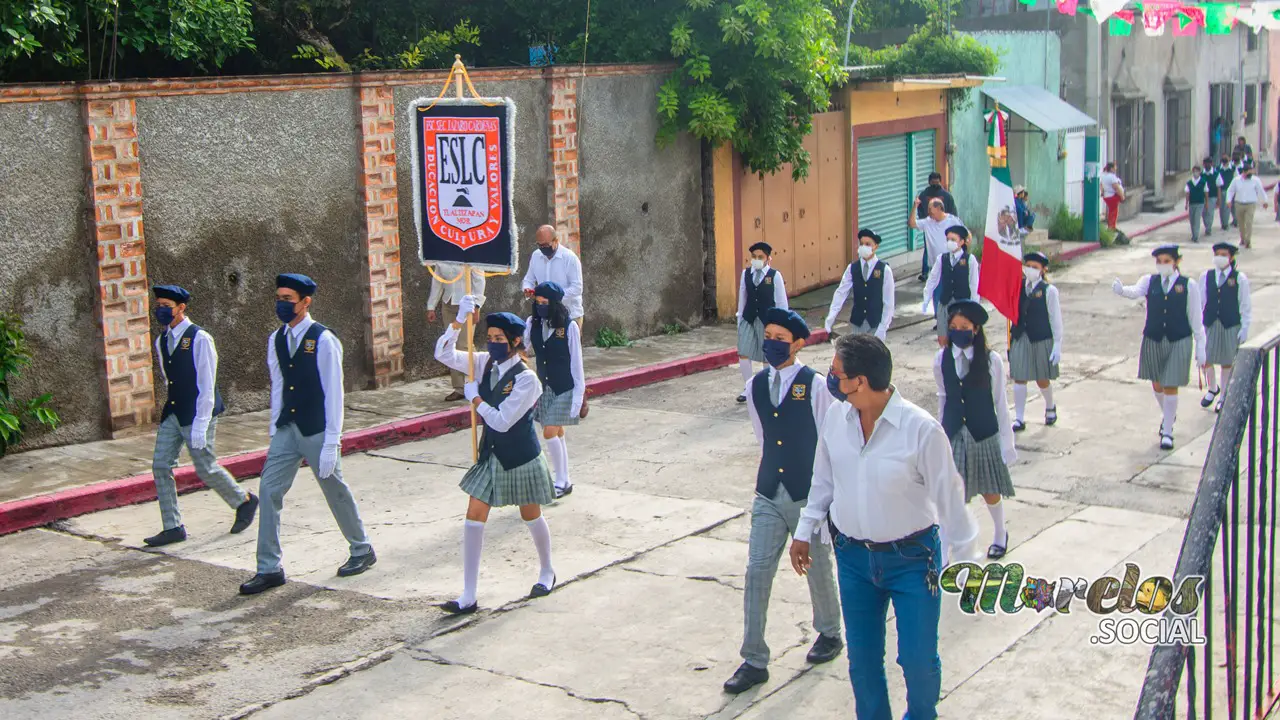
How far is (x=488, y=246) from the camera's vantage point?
36.5 ft

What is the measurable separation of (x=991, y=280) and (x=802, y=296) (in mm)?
9840

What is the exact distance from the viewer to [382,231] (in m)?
14.7

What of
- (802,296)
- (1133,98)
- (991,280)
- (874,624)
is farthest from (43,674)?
(1133,98)

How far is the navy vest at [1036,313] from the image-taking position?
41.5 feet

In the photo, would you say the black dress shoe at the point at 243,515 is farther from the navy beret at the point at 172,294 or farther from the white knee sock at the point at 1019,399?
the white knee sock at the point at 1019,399

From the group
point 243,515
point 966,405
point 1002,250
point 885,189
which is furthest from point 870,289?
point 885,189

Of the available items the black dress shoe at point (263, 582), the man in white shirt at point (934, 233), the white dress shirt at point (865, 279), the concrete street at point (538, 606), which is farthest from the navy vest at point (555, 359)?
the man in white shirt at point (934, 233)

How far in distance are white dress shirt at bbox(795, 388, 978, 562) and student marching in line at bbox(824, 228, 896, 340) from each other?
799cm

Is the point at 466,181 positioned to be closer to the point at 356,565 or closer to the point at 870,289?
the point at 356,565

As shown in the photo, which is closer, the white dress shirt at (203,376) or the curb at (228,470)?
the white dress shirt at (203,376)

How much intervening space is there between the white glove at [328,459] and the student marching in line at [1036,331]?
6.41 metres

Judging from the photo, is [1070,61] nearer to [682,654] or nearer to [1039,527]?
[1039,527]

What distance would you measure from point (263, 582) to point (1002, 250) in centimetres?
595

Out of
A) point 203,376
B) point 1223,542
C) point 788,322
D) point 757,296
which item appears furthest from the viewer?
point 757,296
